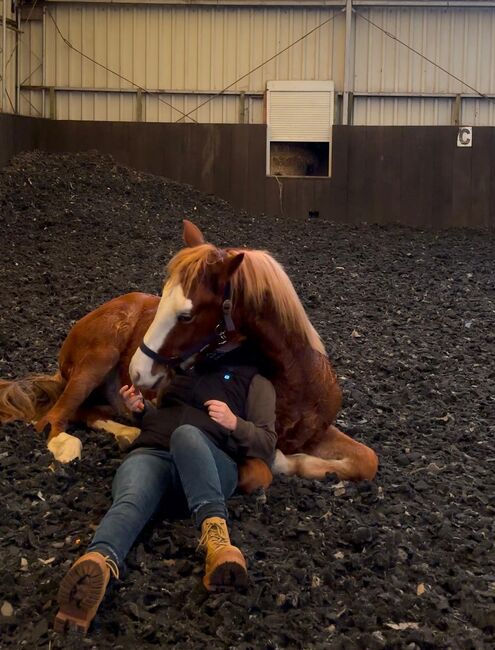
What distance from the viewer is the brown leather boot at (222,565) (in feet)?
8.35

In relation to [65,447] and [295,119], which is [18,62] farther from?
[65,447]

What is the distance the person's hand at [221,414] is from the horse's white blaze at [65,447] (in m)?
0.99

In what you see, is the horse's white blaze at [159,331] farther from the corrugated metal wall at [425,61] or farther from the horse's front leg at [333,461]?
the corrugated metal wall at [425,61]

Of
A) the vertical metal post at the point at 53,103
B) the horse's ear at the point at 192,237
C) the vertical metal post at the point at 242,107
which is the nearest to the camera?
the horse's ear at the point at 192,237

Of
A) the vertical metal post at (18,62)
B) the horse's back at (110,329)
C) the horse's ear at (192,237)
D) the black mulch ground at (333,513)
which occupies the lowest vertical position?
the black mulch ground at (333,513)

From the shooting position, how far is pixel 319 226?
12172mm

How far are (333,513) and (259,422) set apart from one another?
1.46ft

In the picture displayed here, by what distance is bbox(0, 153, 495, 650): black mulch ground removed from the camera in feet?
8.06

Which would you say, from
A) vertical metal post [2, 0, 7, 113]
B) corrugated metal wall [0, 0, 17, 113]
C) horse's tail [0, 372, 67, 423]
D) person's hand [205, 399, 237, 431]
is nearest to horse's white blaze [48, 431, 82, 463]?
horse's tail [0, 372, 67, 423]

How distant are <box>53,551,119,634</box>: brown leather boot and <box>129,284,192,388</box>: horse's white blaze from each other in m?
0.86

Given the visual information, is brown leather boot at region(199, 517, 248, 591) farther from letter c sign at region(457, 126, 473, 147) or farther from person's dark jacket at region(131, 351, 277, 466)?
letter c sign at region(457, 126, 473, 147)

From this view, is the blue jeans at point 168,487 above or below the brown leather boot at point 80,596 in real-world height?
above

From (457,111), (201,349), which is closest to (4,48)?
(457,111)

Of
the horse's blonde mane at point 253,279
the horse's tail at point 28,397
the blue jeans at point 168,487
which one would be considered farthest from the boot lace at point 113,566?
the horse's tail at point 28,397
